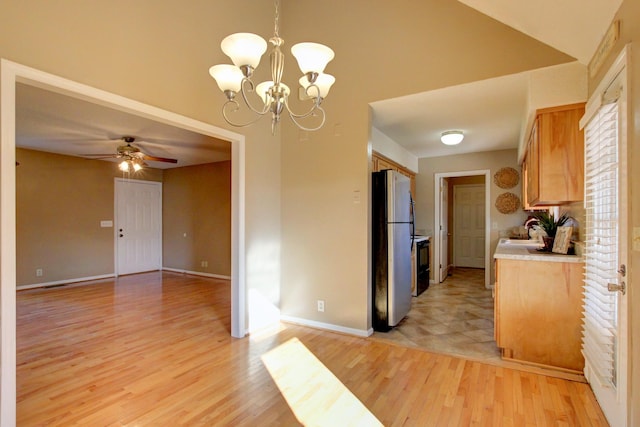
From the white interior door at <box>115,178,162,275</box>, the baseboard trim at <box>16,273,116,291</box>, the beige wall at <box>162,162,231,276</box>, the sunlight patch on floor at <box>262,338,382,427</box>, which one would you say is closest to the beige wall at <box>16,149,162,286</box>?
the baseboard trim at <box>16,273,116,291</box>

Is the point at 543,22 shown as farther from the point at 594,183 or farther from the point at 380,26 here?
the point at 380,26

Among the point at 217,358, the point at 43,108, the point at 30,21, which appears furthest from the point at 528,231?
the point at 43,108

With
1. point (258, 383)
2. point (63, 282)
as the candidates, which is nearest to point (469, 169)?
point (258, 383)

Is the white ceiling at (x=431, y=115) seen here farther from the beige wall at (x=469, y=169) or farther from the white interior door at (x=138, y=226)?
the white interior door at (x=138, y=226)

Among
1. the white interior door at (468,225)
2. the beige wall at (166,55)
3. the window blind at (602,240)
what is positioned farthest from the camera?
the white interior door at (468,225)

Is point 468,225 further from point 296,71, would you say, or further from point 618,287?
point 618,287

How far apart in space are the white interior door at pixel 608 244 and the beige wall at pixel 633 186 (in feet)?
0.15

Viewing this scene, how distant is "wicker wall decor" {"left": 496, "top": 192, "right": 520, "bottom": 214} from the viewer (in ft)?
17.8

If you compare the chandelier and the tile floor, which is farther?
the tile floor

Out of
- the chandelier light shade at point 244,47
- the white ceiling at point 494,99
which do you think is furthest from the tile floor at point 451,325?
the chandelier light shade at point 244,47

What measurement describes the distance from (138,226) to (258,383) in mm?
6251

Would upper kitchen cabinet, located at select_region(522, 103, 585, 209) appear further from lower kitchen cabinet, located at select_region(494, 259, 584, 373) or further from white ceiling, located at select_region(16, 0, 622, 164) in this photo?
lower kitchen cabinet, located at select_region(494, 259, 584, 373)

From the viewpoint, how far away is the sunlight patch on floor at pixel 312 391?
2008mm

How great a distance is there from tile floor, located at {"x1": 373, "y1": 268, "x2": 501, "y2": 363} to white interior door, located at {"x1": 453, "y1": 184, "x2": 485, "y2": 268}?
2.72 metres
